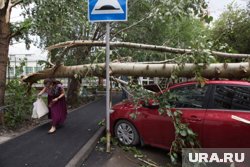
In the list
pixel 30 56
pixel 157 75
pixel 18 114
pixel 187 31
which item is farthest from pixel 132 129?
pixel 30 56

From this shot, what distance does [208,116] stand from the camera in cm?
509

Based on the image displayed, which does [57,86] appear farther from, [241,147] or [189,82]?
[241,147]

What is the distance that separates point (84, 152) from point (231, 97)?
2944mm

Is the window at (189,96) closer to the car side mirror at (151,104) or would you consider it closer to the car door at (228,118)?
the car door at (228,118)

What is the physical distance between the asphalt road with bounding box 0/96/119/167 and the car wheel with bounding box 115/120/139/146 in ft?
2.62

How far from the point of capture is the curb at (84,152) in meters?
5.15

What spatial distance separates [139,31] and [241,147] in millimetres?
9672

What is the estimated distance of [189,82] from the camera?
5.64m

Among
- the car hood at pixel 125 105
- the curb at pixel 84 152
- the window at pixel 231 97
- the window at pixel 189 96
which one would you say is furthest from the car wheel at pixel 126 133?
the window at pixel 231 97

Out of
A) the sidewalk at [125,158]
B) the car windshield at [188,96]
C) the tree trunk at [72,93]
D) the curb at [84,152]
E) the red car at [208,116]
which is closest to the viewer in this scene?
the red car at [208,116]

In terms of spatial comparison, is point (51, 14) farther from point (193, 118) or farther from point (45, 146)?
point (193, 118)

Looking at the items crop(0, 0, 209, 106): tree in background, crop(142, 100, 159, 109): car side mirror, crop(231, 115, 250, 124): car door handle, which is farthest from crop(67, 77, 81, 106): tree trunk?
crop(231, 115, 250, 124): car door handle

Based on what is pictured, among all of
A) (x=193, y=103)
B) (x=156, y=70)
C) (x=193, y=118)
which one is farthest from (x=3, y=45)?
(x=193, y=118)

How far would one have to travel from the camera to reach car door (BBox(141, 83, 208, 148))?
207 inches
